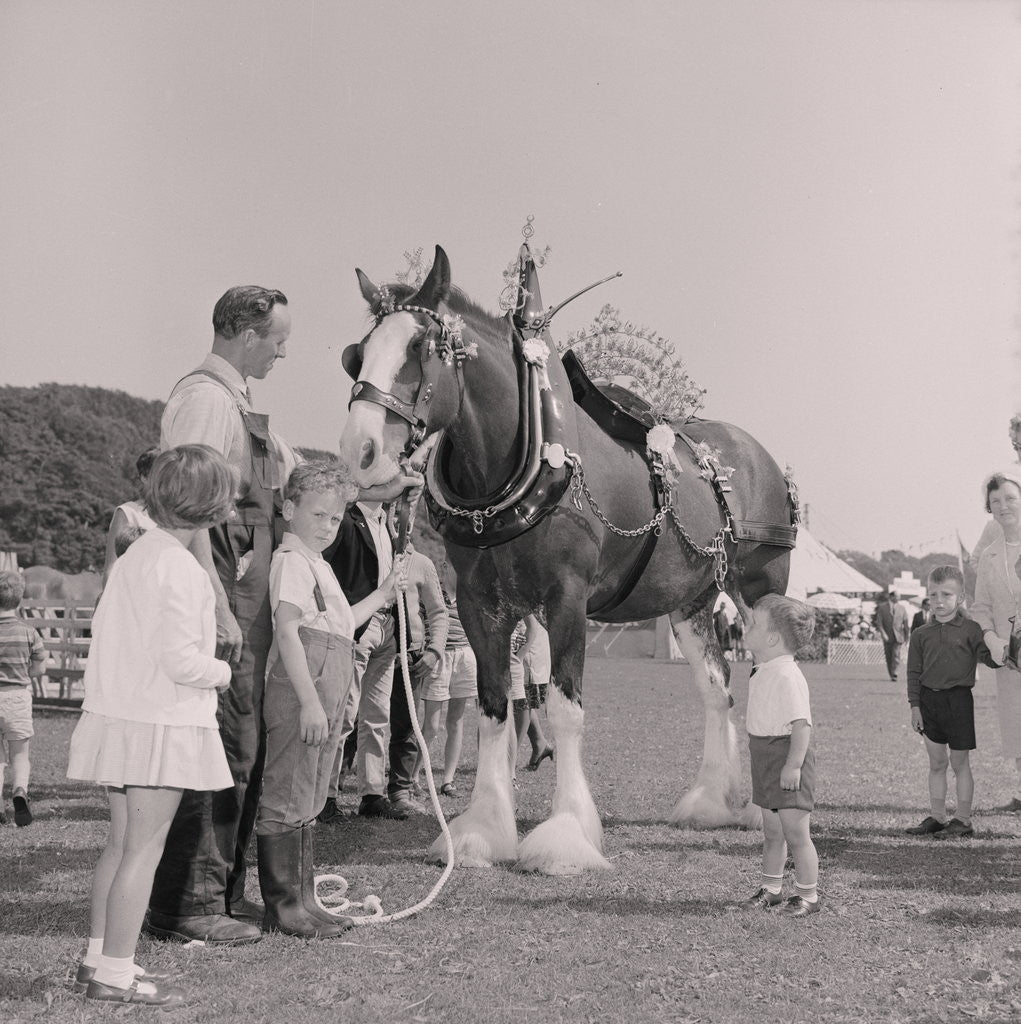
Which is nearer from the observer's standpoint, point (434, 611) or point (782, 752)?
point (782, 752)

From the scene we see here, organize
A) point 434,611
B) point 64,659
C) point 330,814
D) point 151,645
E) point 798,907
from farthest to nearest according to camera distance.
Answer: point 64,659 < point 434,611 < point 330,814 < point 798,907 < point 151,645

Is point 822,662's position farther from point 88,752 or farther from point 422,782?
point 88,752

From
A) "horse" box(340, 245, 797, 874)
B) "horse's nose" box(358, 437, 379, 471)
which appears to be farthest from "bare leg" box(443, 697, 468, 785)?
"horse's nose" box(358, 437, 379, 471)

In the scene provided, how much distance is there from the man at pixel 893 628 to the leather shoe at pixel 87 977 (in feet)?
75.7

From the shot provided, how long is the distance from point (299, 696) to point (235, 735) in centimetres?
37

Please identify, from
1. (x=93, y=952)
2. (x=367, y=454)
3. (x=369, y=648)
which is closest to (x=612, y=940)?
(x=93, y=952)

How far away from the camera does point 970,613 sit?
21.6 feet

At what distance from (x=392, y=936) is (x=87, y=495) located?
54.3 metres

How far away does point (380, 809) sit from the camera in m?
7.00

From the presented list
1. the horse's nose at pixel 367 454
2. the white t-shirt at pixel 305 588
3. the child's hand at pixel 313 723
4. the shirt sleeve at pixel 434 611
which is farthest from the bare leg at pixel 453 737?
the child's hand at pixel 313 723

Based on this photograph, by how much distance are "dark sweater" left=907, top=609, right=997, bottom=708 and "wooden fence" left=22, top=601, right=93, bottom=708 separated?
36.2 feet

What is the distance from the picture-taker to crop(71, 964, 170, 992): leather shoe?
331 centimetres

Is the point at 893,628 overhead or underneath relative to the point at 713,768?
overhead

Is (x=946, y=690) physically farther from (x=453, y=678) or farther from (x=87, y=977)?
(x=87, y=977)
